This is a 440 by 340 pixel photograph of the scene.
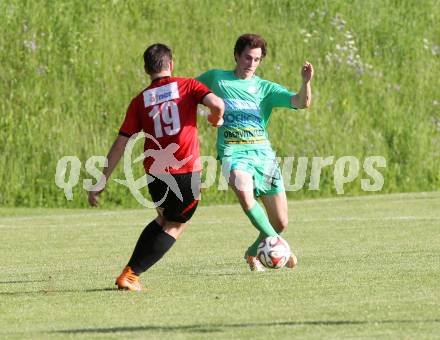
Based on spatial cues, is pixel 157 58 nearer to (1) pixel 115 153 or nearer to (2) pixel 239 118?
(1) pixel 115 153

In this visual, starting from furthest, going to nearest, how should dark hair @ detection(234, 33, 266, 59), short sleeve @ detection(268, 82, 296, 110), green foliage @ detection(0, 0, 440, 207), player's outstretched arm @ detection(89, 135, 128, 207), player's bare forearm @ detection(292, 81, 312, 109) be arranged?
green foliage @ detection(0, 0, 440, 207) → short sleeve @ detection(268, 82, 296, 110) → dark hair @ detection(234, 33, 266, 59) → player's bare forearm @ detection(292, 81, 312, 109) → player's outstretched arm @ detection(89, 135, 128, 207)

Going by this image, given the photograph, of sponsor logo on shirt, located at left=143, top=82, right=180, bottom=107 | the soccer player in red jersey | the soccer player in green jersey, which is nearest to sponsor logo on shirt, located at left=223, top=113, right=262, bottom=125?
the soccer player in green jersey

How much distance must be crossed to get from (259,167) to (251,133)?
12.2 inches

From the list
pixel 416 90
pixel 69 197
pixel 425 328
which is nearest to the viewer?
pixel 425 328

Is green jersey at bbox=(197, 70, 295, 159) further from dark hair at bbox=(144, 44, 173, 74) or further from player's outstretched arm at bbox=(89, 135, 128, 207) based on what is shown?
player's outstretched arm at bbox=(89, 135, 128, 207)

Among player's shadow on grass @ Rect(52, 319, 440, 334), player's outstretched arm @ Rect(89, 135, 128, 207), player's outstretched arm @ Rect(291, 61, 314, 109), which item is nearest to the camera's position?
player's shadow on grass @ Rect(52, 319, 440, 334)

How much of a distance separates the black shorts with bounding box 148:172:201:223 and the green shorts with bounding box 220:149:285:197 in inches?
61.6

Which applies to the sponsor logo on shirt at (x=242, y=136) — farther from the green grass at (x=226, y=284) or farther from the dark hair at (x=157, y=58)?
the dark hair at (x=157, y=58)

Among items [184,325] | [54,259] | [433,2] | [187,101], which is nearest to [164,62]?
[187,101]

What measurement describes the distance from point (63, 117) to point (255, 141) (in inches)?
565

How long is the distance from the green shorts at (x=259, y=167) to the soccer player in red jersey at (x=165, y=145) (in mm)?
1518

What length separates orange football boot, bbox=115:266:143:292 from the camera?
10164 millimetres

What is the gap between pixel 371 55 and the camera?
30.9m

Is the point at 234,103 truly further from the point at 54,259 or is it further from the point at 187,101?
the point at 54,259
